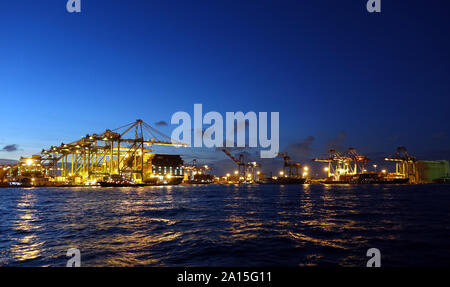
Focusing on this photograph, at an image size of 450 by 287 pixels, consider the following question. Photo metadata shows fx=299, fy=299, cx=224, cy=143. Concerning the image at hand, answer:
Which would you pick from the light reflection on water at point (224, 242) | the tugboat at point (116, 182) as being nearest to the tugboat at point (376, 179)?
the tugboat at point (116, 182)

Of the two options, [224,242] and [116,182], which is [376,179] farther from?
[224,242]

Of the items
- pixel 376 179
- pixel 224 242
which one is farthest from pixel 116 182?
pixel 376 179

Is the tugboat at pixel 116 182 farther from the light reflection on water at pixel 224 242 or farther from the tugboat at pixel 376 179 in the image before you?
the tugboat at pixel 376 179

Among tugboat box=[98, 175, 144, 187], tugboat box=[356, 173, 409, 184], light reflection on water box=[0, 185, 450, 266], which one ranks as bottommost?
tugboat box=[356, 173, 409, 184]

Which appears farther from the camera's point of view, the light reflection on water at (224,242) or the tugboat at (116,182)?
the tugboat at (116,182)

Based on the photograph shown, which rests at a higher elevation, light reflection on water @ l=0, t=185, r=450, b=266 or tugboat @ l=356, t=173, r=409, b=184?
light reflection on water @ l=0, t=185, r=450, b=266

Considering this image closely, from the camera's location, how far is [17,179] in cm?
10169

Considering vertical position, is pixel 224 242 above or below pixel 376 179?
above

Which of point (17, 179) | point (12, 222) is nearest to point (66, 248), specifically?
point (12, 222)

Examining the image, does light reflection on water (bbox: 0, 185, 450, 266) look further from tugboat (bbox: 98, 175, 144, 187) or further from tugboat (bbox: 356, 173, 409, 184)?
tugboat (bbox: 356, 173, 409, 184)

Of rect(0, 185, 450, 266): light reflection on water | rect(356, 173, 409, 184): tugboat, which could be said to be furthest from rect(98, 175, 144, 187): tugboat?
rect(356, 173, 409, 184): tugboat
